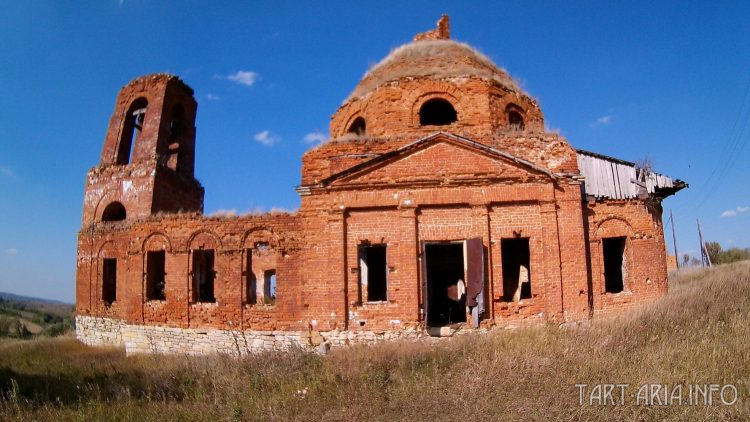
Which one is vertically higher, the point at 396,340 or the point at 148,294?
the point at 148,294

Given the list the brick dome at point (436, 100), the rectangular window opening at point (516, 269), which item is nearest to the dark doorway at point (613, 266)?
the rectangular window opening at point (516, 269)

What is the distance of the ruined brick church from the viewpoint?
11586mm

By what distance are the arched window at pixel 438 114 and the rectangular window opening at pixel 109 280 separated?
12.3 m

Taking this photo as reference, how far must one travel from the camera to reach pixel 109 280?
16.7m

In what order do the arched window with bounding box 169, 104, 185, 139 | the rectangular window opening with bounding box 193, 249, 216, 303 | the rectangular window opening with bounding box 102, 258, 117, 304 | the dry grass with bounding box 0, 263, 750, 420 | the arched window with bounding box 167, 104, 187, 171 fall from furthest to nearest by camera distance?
the arched window with bounding box 169, 104, 185, 139, the arched window with bounding box 167, 104, 187, 171, the rectangular window opening with bounding box 102, 258, 117, 304, the rectangular window opening with bounding box 193, 249, 216, 303, the dry grass with bounding box 0, 263, 750, 420

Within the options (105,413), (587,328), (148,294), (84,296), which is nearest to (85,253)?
(84,296)

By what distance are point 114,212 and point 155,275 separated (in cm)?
427

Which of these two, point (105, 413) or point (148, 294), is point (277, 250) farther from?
point (105, 413)

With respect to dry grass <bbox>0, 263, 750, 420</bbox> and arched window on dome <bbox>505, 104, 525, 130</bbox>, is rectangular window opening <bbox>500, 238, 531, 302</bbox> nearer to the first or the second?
dry grass <bbox>0, 263, 750, 420</bbox>

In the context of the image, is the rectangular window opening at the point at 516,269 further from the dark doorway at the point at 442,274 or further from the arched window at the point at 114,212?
the arched window at the point at 114,212

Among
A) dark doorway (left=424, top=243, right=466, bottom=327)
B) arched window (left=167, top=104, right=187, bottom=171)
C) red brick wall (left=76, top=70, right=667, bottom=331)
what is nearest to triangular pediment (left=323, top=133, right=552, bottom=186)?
red brick wall (left=76, top=70, right=667, bottom=331)

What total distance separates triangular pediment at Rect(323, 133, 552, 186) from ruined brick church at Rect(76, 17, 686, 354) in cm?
3

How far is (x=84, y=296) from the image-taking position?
54.6ft

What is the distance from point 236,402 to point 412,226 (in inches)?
243
